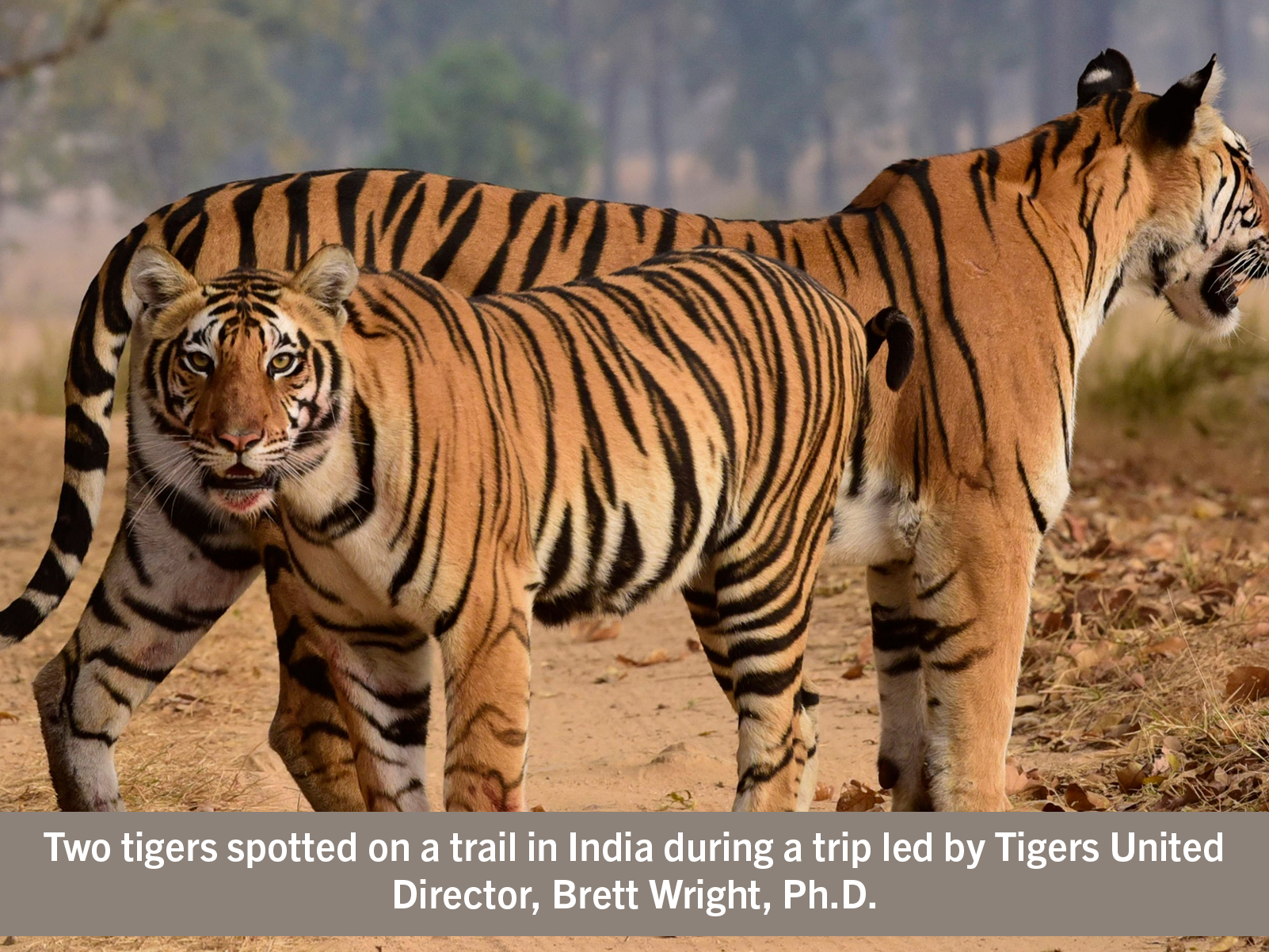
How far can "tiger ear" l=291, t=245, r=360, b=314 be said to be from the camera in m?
3.13

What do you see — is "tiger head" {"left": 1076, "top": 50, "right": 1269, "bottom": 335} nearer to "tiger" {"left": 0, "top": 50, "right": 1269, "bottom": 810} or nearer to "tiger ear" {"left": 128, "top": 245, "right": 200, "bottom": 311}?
"tiger" {"left": 0, "top": 50, "right": 1269, "bottom": 810}

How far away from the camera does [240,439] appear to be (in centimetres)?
294

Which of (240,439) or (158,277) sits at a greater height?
(158,277)

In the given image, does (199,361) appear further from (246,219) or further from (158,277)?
(246,219)

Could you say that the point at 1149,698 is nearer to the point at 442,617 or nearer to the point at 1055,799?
the point at 1055,799

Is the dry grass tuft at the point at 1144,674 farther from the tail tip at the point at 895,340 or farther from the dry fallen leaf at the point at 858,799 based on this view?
the tail tip at the point at 895,340

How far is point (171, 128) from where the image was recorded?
3859 cm

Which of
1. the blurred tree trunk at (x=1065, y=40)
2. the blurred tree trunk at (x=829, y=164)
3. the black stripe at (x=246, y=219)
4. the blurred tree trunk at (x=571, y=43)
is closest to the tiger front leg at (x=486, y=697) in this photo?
the black stripe at (x=246, y=219)

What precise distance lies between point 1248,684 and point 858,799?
1.21 metres

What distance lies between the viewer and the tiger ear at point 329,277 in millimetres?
3127

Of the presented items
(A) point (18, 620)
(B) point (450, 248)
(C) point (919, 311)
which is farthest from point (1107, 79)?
(A) point (18, 620)

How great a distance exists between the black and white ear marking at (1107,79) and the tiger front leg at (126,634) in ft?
8.96

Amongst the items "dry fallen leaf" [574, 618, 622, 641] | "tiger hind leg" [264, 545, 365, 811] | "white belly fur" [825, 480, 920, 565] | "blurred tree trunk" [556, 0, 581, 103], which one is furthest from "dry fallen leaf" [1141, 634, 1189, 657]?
"blurred tree trunk" [556, 0, 581, 103]

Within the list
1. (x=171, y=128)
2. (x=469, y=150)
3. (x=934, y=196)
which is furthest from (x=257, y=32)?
(x=934, y=196)
